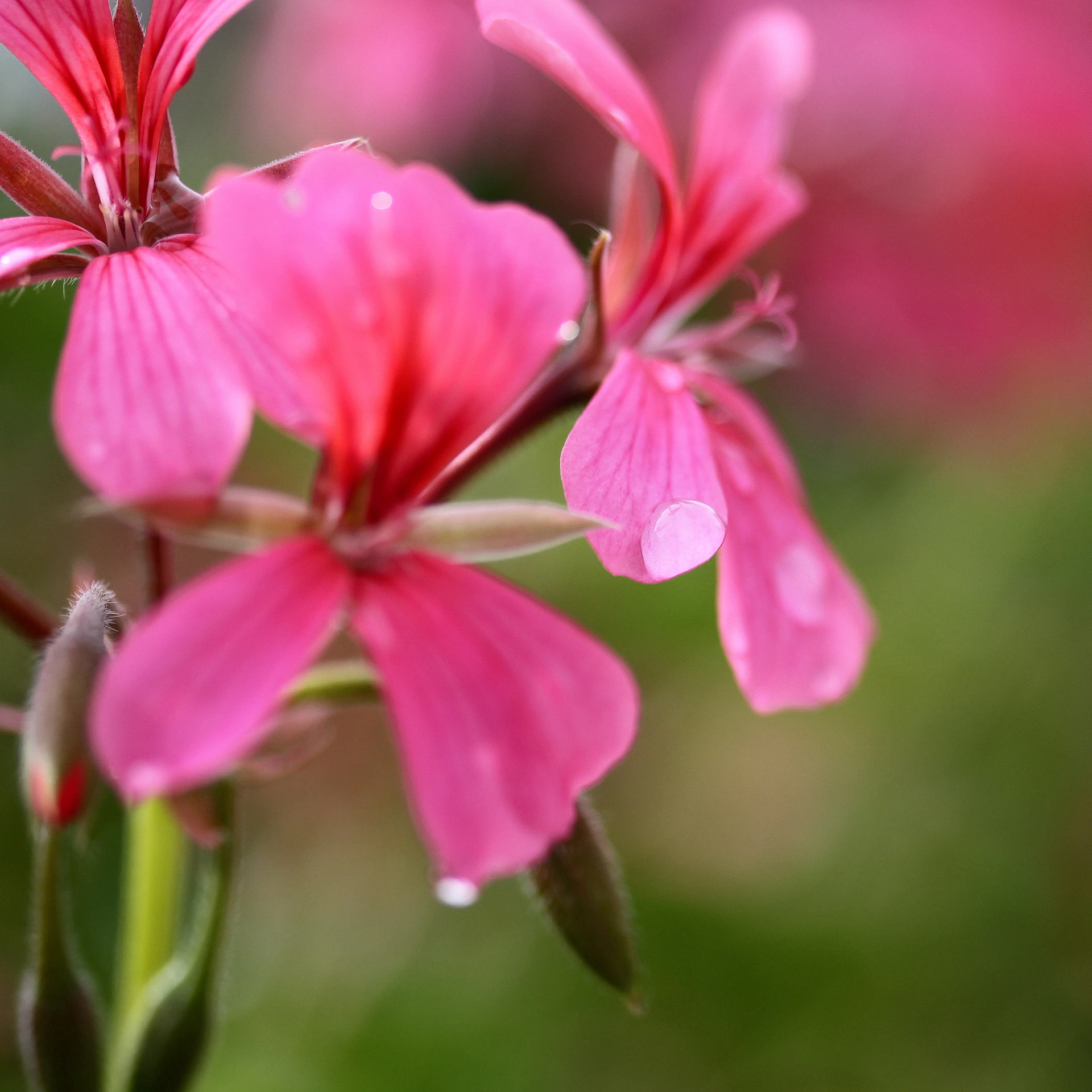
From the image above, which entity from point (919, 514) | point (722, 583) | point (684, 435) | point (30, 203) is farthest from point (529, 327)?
point (919, 514)

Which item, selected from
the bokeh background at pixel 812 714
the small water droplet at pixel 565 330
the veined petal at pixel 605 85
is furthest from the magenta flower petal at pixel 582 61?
the bokeh background at pixel 812 714

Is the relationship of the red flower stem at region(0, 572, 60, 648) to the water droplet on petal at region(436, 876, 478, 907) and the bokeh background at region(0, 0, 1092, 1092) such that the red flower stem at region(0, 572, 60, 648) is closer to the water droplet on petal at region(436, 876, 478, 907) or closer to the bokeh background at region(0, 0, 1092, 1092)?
the water droplet on petal at region(436, 876, 478, 907)

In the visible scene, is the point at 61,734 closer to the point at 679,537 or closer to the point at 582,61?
the point at 679,537

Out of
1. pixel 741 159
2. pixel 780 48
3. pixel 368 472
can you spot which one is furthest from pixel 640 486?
pixel 780 48

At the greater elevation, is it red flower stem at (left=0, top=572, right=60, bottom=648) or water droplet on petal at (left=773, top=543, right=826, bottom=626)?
water droplet on petal at (left=773, top=543, right=826, bottom=626)

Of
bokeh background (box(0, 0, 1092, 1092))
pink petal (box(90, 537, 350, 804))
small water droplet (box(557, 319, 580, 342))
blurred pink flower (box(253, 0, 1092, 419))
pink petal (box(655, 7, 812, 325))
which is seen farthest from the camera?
blurred pink flower (box(253, 0, 1092, 419))

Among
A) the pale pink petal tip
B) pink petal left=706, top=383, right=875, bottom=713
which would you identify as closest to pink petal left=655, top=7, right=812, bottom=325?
the pale pink petal tip

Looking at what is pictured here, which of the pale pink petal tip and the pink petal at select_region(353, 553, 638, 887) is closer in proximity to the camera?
the pink petal at select_region(353, 553, 638, 887)
